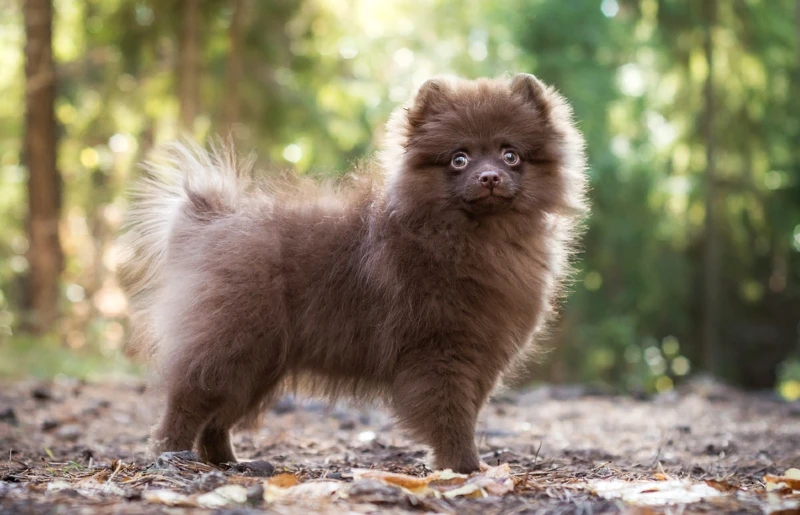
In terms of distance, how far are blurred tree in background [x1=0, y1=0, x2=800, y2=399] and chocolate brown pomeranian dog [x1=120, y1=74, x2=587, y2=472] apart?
6194 millimetres

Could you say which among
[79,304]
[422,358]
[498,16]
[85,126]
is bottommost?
[79,304]

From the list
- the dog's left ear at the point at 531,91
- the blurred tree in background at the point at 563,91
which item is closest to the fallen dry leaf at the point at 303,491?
the dog's left ear at the point at 531,91

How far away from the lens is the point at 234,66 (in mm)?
11164

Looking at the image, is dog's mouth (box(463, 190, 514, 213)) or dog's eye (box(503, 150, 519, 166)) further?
dog's eye (box(503, 150, 519, 166))

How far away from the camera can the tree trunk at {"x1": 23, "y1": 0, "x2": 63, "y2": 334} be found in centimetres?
1266

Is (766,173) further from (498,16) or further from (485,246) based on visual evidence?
(485,246)

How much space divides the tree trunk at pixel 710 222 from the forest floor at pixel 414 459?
162 inches

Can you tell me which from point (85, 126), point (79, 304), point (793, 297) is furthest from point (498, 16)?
point (79, 304)

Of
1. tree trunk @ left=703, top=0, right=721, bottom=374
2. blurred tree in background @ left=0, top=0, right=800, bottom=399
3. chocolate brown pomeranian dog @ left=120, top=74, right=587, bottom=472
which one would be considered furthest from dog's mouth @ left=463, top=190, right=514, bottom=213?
tree trunk @ left=703, top=0, right=721, bottom=374

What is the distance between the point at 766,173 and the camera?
15055mm

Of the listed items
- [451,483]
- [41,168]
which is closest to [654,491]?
[451,483]

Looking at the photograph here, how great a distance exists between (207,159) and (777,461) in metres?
4.08

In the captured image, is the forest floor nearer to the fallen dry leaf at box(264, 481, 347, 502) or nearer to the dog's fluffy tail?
the fallen dry leaf at box(264, 481, 347, 502)

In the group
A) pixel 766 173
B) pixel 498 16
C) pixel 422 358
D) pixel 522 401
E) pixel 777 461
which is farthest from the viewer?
pixel 766 173
